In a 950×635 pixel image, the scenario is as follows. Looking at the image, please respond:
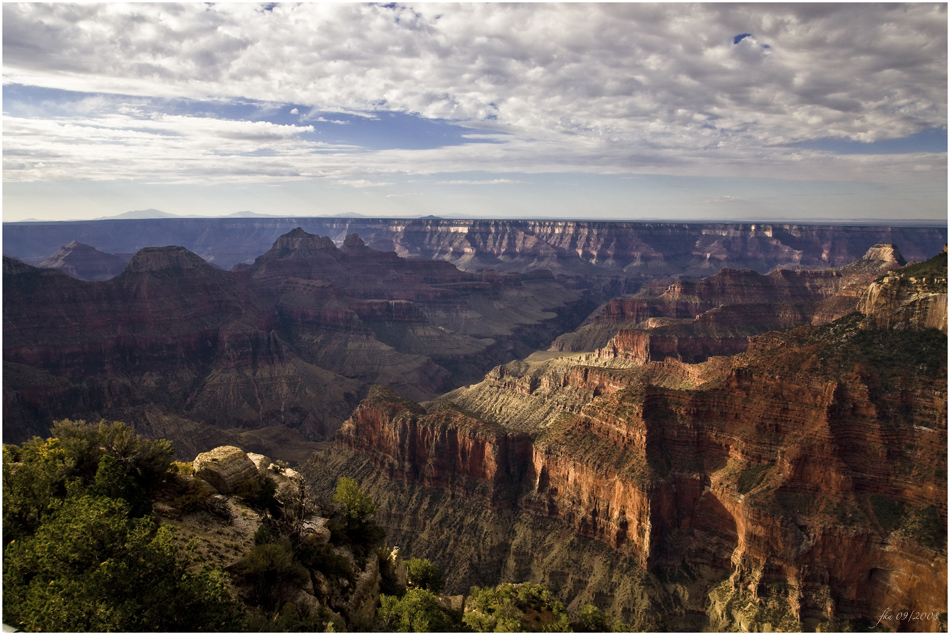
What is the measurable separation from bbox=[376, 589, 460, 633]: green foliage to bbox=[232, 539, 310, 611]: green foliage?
7554mm

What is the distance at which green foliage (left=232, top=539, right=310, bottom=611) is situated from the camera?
3161 cm

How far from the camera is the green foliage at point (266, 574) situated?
31.6 m

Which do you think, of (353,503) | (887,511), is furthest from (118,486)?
(887,511)

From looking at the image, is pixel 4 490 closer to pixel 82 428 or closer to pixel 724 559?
pixel 82 428

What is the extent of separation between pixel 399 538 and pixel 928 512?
198ft

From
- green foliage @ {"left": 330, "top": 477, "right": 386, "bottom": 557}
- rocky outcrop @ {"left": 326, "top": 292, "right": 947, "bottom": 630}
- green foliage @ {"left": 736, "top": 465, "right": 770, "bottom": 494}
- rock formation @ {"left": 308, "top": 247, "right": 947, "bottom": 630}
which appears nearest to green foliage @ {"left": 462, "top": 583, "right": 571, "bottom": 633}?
green foliage @ {"left": 330, "top": 477, "right": 386, "bottom": 557}

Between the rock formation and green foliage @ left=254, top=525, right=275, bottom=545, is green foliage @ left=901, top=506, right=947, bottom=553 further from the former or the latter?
green foliage @ left=254, top=525, right=275, bottom=545

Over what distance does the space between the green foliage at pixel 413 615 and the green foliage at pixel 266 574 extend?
7554mm

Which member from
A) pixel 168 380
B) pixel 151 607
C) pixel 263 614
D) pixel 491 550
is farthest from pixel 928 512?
pixel 168 380

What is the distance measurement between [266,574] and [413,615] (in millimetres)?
10358

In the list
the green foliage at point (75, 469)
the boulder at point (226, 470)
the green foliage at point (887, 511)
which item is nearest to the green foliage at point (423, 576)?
the boulder at point (226, 470)

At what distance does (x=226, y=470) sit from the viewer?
39375mm

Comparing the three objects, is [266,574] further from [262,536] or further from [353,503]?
[353,503]

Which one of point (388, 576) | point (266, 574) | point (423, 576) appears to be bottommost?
point (423, 576)
